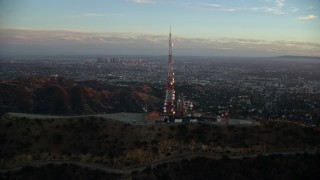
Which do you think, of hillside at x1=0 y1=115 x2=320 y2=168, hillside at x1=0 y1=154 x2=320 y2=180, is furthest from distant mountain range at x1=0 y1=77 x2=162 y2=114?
hillside at x1=0 y1=154 x2=320 y2=180

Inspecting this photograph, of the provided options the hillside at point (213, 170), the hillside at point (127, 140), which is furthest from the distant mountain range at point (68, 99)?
the hillside at point (213, 170)

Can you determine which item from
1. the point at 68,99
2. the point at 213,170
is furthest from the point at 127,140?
the point at 68,99

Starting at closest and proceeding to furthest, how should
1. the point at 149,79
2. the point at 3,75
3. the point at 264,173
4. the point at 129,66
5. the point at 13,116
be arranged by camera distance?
the point at 264,173
the point at 13,116
the point at 3,75
the point at 149,79
the point at 129,66

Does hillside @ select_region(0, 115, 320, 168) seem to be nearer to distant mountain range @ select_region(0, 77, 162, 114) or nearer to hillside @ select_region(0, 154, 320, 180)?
hillside @ select_region(0, 154, 320, 180)

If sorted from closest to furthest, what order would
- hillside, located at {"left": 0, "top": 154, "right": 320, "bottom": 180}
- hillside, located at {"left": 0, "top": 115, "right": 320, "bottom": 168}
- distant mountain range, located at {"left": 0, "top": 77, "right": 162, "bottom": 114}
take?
hillside, located at {"left": 0, "top": 154, "right": 320, "bottom": 180} → hillside, located at {"left": 0, "top": 115, "right": 320, "bottom": 168} → distant mountain range, located at {"left": 0, "top": 77, "right": 162, "bottom": 114}

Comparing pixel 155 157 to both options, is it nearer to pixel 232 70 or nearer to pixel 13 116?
pixel 13 116

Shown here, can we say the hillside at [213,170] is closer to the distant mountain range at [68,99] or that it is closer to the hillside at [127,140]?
the hillside at [127,140]

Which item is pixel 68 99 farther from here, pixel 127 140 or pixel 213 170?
pixel 213 170

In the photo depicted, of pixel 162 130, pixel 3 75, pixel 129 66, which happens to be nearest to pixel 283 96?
pixel 162 130
